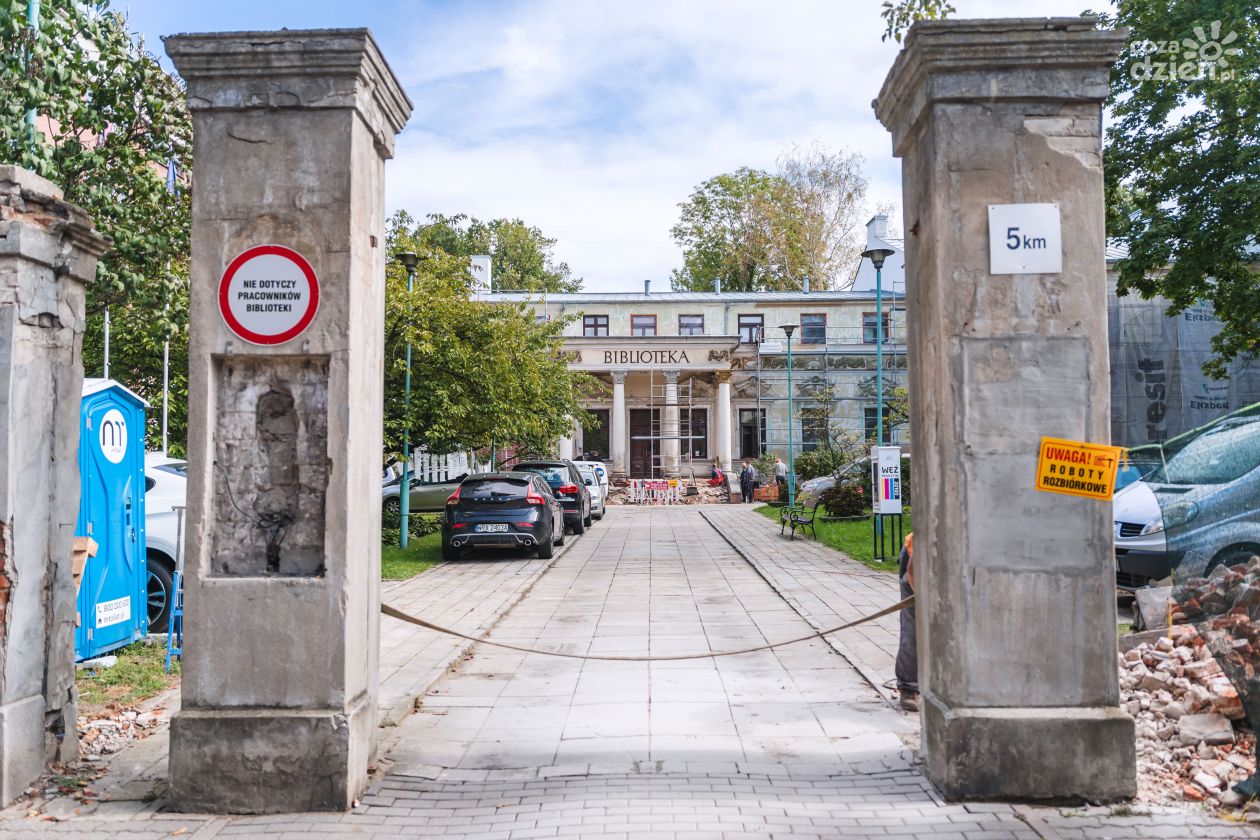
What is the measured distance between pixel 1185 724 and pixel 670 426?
39693 millimetres

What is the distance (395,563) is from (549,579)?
3.26 metres

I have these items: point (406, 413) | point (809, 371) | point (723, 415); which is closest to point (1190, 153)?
point (406, 413)

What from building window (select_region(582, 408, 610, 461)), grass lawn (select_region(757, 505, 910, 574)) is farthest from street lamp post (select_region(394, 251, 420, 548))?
building window (select_region(582, 408, 610, 461))

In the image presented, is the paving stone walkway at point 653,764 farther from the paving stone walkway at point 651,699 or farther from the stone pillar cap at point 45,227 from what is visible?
the stone pillar cap at point 45,227

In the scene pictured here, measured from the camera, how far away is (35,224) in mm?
5148

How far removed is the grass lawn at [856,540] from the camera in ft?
51.1

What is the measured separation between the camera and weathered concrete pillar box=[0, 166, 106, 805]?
488cm

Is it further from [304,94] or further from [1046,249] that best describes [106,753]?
[1046,249]

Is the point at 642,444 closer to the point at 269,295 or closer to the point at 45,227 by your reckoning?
the point at 45,227

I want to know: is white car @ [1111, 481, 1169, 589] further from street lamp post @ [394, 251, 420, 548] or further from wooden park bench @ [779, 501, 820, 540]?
street lamp post @ [394, 251, 420, 548]

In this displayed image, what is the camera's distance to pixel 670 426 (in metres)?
44.9

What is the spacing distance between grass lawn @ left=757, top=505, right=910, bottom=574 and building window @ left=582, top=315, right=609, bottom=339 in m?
28.7

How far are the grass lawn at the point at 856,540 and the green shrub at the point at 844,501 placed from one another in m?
0.39

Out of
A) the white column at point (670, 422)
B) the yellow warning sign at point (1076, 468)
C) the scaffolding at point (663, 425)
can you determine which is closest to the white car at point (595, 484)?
the white column at point (670, 422)
